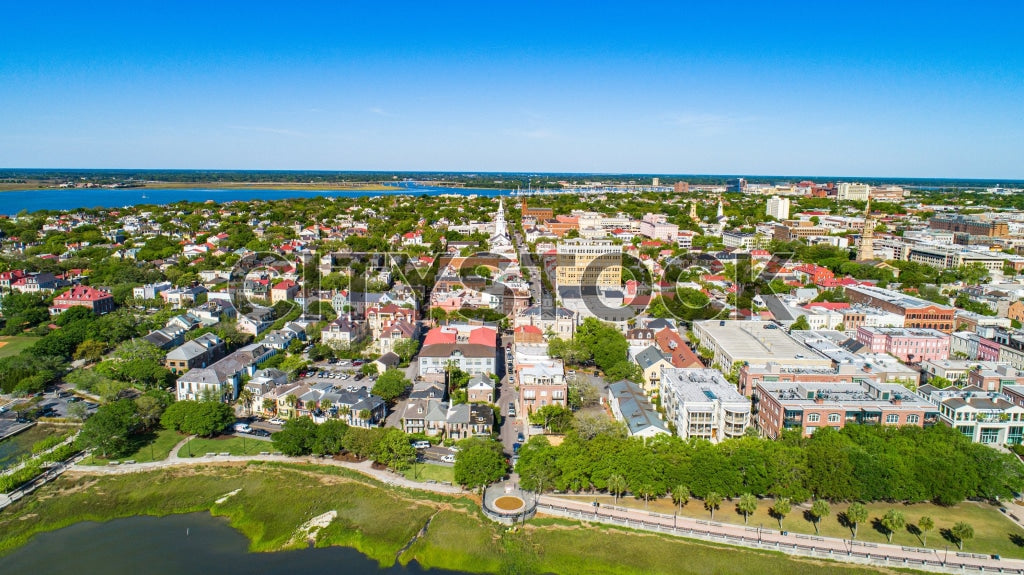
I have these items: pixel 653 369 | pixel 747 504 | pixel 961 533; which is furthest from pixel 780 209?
pixel 747 504

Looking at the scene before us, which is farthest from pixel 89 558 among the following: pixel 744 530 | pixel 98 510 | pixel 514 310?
pixel 514 310

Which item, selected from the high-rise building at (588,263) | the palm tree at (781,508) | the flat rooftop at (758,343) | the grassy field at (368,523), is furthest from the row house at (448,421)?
the high-rise building at (588,263)

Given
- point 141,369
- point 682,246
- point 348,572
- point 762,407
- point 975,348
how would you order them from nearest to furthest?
point 348,572, point 762,407, point 141,369, point 975,348, point 682,246

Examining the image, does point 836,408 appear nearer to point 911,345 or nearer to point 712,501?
point 712,501

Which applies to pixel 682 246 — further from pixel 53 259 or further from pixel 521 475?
pixel 53 259

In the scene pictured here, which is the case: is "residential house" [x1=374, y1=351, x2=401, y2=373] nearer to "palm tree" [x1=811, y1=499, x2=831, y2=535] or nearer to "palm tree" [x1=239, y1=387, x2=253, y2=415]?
"palm tree" [x1=239, y1=387, x2=253, y2=415]
